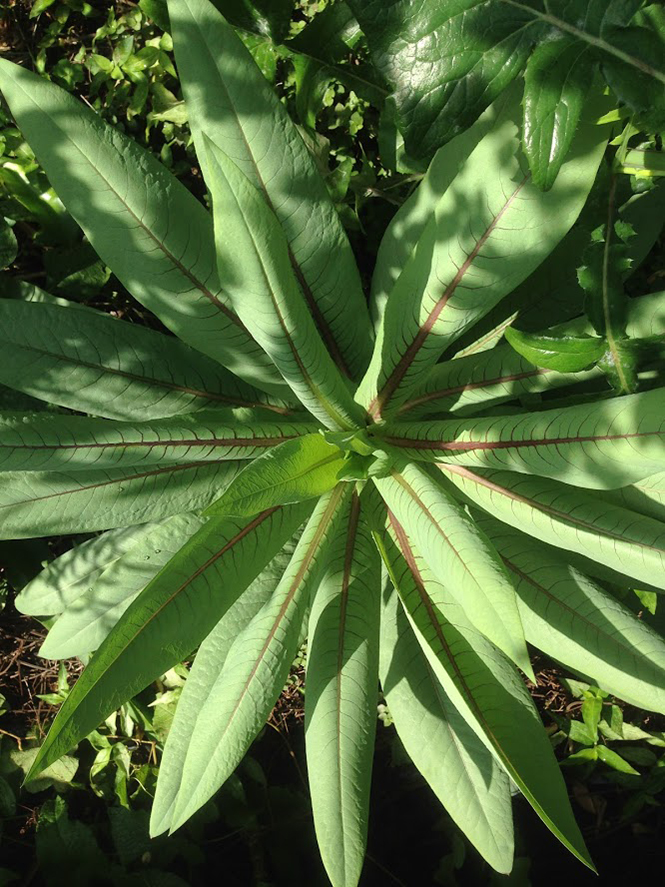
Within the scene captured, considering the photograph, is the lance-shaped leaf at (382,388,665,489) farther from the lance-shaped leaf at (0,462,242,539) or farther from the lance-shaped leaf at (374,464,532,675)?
the lance-shaped leaf at (0,462,242,539)

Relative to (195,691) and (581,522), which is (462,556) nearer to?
(581,522)

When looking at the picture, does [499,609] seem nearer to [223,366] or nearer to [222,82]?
[223,366]

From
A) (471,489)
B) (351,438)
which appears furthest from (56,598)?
(471,489)

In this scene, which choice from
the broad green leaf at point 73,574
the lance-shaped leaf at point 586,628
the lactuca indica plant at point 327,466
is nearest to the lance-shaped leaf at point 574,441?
the lactuca indica plant at point 327,466

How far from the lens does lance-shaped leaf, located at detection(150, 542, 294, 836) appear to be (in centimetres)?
138

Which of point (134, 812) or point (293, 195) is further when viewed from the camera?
point (134, 812)

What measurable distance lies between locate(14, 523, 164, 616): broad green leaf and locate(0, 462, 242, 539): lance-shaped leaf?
36 centimetres

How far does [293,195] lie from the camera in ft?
4.08

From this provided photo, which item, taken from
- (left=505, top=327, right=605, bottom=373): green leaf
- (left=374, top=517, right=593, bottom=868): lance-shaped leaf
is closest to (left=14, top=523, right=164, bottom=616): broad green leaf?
(left=374, top=517, right=593, bottom=868): lance-shaped leaf

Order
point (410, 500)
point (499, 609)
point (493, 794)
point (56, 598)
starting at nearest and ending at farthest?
point (499, 609), point (410, 500), point (493, 794), point (56, 598)

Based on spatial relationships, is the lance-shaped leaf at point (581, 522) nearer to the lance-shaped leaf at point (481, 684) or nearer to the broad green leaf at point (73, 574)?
the lance-shaped leaf at point (481, 684)

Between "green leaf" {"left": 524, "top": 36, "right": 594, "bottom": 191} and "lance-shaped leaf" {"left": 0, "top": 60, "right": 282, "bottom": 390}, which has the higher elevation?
"lance-shaped leaf" {"left": 0, "top": 60, "right": 282, "bottom": 390}

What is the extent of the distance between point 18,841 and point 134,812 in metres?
0.39

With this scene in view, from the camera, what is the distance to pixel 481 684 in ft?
3.80
